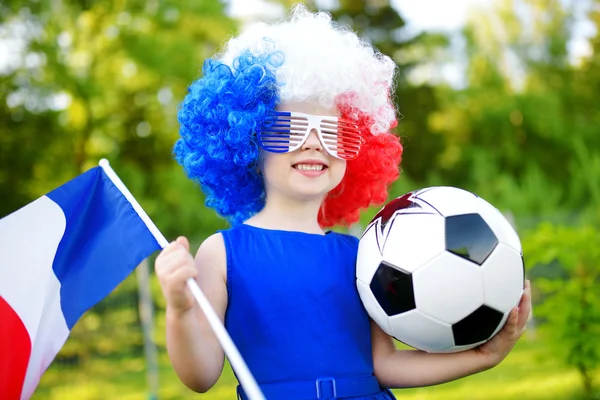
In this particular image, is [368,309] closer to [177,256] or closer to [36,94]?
[177,256]

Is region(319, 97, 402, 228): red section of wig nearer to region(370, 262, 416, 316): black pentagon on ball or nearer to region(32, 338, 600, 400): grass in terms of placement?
region(370, 262, 416, 316): black pentagon on ball

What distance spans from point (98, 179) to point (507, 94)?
21.7m

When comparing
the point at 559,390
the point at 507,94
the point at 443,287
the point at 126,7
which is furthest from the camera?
the point at 507,94

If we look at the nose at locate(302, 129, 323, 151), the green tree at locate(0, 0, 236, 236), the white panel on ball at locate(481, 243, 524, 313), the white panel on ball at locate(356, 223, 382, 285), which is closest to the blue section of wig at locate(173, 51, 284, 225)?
the nose at locate(302, 129, 323, 151)

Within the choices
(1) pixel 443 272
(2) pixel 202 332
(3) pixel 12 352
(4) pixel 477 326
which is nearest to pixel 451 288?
(1) pixel 443 272

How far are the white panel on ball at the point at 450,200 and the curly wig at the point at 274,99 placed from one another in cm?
46

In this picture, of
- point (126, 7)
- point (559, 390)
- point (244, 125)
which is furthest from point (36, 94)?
point (244, 125)

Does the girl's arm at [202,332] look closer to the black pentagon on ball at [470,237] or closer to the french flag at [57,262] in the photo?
the french flag at [57,262]

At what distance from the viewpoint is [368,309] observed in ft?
7.27

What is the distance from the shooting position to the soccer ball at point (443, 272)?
2.02 m

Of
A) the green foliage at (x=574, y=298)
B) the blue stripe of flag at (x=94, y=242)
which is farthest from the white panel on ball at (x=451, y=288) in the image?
the green foliage at (x=574, y=298)

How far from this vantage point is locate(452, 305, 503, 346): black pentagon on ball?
2.03 m

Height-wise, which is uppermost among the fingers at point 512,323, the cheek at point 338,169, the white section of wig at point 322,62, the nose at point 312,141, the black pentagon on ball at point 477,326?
the white section of wig at point 322,62

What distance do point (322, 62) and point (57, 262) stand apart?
1.15m
